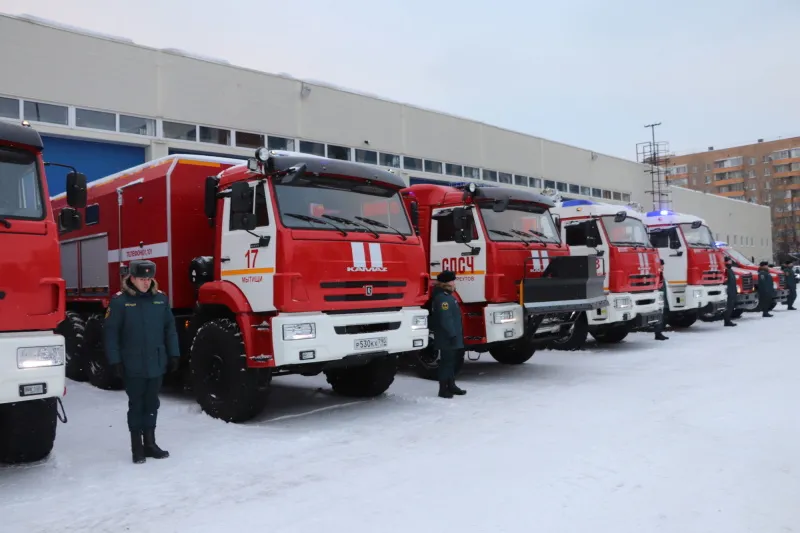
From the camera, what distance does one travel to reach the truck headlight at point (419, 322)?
7.35 m

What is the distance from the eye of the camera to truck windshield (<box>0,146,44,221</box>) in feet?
16.5

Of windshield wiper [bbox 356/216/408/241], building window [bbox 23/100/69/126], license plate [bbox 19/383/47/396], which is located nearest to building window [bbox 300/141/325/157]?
building window [bbox 23/100/69/126]

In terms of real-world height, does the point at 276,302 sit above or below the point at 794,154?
below

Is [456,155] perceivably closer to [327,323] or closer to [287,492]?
[327,323]

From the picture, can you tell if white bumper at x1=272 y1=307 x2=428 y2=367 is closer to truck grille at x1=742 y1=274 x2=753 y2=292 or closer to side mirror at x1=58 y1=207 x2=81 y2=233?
side mirror at x1=58 y1=207 x2=81 y2=233

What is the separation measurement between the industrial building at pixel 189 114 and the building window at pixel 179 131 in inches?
1.1

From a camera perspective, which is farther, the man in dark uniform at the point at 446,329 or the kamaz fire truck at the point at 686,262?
the kamaz fire truck at the point at 686,262

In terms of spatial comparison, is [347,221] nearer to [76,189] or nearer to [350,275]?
[350,275]

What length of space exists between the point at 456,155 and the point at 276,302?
18103mm

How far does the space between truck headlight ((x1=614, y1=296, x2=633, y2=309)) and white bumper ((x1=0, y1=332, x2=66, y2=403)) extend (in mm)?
9438

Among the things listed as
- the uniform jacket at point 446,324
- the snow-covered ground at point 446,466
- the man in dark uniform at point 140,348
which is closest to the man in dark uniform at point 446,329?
the uniform jacket at point 446,324

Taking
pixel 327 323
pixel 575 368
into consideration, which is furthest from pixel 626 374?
pixel 327 323

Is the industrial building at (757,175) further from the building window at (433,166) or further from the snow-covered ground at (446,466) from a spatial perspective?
the snow-covered ground at (446,466)

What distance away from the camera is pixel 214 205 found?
7383 millimetres
